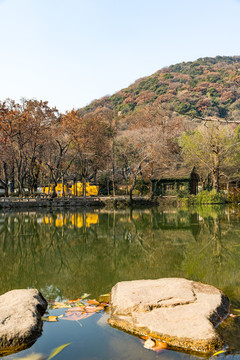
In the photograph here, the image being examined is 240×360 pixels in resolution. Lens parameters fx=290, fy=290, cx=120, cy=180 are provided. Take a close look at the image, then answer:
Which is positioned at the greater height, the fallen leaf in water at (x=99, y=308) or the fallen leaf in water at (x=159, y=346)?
the fallen leaf in water at (x=159, y=346)

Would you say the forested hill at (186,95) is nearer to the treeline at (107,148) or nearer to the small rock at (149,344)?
the treeline at (107,148)

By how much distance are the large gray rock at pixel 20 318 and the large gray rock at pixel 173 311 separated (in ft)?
3.97

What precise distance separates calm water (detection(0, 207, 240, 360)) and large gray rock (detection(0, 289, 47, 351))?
185 mm

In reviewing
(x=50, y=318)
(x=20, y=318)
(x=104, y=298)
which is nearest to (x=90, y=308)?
(x=104, y=298)

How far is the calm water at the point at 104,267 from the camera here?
399 centimetres

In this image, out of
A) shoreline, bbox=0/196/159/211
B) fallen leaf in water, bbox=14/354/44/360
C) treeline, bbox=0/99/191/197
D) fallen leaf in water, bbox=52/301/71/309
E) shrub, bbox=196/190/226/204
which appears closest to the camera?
fallen leaf in water, bbox=14/354/44/360

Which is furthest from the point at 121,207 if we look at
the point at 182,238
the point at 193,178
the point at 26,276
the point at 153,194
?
the point at 26,276

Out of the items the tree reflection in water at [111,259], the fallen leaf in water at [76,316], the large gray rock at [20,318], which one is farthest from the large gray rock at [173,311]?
the large gray rock at [20,318]

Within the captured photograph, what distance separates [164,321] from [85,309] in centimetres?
156

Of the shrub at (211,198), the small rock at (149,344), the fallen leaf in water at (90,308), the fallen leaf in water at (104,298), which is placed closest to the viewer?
the small rock at (149,344)

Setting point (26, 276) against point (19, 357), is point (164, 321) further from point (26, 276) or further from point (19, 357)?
point (26, 276)

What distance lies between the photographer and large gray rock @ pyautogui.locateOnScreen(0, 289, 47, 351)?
3969 mm

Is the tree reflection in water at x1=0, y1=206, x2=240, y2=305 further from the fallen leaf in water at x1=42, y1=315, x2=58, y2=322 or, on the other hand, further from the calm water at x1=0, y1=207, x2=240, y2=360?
the fallen leaf in water at x1=42, y1=315, x2=58, y2=322

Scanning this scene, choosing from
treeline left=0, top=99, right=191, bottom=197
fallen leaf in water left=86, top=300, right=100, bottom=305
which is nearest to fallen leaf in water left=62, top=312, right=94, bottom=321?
fallen leaf in water left=86, top=300, right=100, bottom=305
